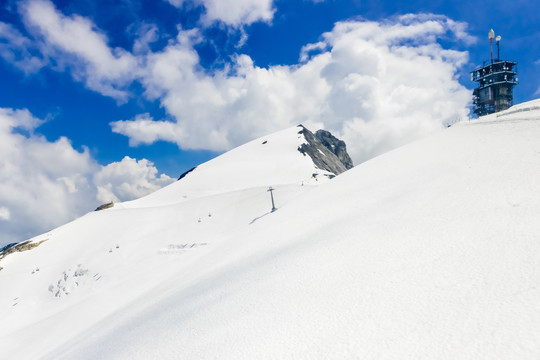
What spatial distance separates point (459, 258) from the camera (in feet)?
27.4

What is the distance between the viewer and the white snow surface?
6.27 metres

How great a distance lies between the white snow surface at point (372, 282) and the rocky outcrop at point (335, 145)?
113m

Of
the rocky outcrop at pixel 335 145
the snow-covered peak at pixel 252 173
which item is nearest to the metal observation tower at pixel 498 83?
the snow-covered peak at pixel 252 173

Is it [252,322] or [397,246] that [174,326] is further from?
[397,246]

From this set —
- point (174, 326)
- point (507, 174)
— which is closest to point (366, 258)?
point (174, 326)

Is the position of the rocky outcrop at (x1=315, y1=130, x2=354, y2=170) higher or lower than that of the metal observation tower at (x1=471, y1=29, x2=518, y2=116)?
higher

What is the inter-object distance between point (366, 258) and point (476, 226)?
407 centimetres

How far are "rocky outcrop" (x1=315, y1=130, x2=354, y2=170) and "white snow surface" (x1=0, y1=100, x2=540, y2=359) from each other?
11324cm

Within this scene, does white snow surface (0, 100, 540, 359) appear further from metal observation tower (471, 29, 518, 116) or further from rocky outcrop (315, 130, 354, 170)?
rocky outcrop (315, 130, 354, 170)

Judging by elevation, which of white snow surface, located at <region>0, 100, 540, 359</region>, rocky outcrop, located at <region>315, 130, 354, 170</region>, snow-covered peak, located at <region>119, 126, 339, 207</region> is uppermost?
rocky outcrop, located at <region>315, 130, 354, 170</region>

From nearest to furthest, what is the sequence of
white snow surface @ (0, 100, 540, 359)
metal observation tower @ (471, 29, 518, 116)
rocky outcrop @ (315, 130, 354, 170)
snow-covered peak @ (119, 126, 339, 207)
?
1. white snow surface @ (0, 100, 540, 359)
2. metal observation tower @ (471, 29, 518, 116)
3. snow-covered peak @ (119, 126, 339, 207)
4. rocky outcrop @ (315, 130, 354, 170)

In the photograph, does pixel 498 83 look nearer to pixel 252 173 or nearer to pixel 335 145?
pixel 252 173

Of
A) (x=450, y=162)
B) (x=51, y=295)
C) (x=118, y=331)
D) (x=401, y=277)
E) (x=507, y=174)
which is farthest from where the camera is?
(x=51, y=295)

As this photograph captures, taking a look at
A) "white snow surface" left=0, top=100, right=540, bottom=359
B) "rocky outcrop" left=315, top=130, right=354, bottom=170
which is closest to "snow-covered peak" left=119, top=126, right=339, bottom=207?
"white snow surface" left=0, top=100, right=540, bottom=359
